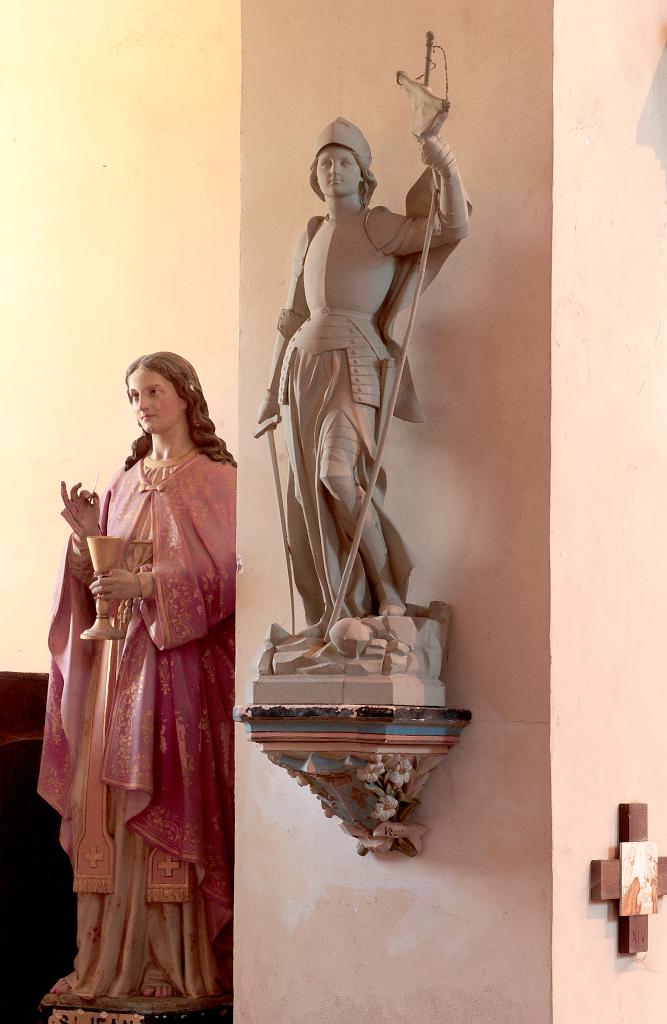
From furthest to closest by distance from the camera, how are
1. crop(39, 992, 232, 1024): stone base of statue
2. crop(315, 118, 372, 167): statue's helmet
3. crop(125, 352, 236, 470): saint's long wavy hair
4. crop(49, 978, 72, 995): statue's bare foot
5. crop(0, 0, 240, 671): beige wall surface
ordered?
1. crop(0, 0, 240, 671): beige wall surface
2. crop(125, 352, 236, 470): saint's long wavy hair
3. crop(49, 978, 72, 995): statue's bare foot
4. crop(39, 992, 232, 1024): stone base of statue
5. crop(315, 118, 372, 167): statue's helmet

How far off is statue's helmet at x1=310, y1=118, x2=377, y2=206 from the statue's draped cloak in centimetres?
122

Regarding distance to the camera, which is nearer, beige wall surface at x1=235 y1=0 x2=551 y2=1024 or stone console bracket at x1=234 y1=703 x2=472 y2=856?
stone console bracket at x1=234 y1=703 x2=472 y2=856

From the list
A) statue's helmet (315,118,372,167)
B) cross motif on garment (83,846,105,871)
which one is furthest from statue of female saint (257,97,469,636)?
cross motif on garment (83,846,105,871)

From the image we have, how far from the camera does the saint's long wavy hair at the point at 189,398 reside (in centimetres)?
479

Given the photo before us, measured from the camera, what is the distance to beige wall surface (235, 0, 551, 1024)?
3592mm

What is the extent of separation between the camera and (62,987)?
4.44 meters

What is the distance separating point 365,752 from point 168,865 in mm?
1190

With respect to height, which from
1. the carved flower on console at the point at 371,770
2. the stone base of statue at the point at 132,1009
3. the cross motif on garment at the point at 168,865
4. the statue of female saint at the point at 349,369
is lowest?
the stone base of statue at the point at 132,1009

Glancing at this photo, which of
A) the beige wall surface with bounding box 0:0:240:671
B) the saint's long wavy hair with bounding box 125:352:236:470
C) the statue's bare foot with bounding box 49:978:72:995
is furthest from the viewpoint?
the beige wall surface with bounding box 0:0:240:671

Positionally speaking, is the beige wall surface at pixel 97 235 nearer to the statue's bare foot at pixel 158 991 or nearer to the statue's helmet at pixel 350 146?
the statue's bare foot at pixel 158 991

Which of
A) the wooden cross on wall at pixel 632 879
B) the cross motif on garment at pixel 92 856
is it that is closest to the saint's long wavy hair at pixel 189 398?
the cross motif on garment at pixel 92 856

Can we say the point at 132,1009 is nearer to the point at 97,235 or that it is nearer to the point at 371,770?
the point at 371,770

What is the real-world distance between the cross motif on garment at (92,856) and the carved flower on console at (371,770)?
1264 mm

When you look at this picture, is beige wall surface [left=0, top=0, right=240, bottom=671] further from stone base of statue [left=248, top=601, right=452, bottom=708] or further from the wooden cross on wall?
the wooden cross on wall
